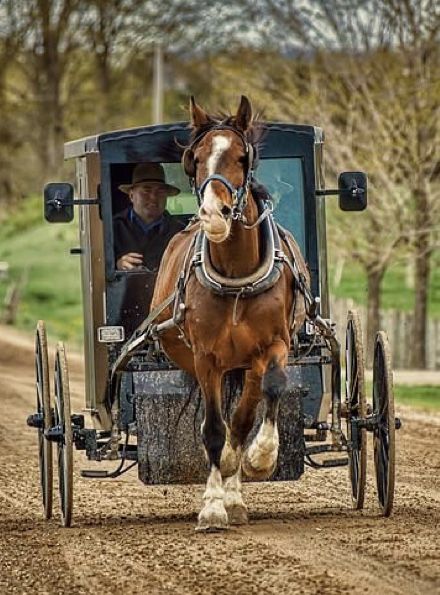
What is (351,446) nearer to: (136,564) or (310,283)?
(310,283)

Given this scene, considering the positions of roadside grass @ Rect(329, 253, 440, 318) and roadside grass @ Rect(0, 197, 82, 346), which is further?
roadside grass @ Rect(0, 197, 82, 346)

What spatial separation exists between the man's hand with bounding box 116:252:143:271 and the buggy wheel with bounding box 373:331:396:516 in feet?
5.85

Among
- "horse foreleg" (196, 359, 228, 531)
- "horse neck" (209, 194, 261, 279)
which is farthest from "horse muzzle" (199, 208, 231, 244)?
"horse foreleg" (196, 359, 228, 531)

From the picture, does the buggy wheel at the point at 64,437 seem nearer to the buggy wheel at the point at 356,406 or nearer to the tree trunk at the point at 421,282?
the buggy wheel at the point at 356,406

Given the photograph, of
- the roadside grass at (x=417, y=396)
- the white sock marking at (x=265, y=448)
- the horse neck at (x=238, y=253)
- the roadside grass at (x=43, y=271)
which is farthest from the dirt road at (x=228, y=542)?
the roadside grass at (x=43, y=271)

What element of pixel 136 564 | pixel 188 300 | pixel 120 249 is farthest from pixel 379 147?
pixel 136 564

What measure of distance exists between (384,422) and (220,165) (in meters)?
2.11

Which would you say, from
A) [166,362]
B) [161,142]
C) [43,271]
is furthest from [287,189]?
[43,271]

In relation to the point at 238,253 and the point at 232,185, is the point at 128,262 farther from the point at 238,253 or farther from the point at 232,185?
the point at 232,185

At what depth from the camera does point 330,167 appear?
24.1 metres

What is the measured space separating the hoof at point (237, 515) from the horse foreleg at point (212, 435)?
179mm

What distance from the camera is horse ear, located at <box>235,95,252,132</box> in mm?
9039

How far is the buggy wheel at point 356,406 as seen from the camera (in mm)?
9906

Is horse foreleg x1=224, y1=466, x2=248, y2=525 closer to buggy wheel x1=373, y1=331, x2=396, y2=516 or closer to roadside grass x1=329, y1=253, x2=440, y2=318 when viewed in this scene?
buggy wheel x1=373, y1=331, x2=396, y2=516
